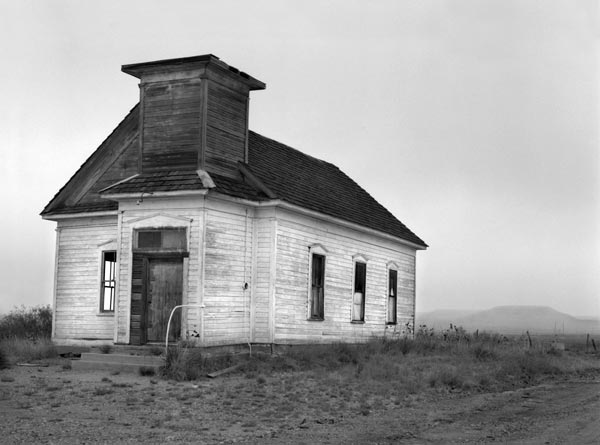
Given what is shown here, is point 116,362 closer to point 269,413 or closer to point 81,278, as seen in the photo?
point 81,278

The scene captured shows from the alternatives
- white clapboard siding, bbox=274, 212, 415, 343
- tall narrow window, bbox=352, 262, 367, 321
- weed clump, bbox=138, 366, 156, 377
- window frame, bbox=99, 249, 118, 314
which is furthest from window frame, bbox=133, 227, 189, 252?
tall narrow window, bbox=352, 262, 367, 321

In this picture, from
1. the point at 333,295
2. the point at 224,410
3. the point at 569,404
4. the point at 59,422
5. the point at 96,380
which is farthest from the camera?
the point at 333,295

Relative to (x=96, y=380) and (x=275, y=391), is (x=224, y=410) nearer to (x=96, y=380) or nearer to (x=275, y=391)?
(x=275, y=391)

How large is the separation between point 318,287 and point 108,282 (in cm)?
602

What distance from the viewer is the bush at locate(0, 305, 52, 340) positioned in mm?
29391

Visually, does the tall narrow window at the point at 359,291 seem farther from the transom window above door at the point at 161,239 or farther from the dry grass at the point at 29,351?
the dry grass at the point at 29,351

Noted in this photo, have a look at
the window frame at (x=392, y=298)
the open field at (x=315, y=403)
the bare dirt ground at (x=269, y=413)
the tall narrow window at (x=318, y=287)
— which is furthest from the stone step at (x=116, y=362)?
the window frame at (x=392, y=298)

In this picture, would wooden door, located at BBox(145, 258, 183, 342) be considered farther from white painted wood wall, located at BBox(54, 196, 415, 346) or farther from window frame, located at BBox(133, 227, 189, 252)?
white painted wood wall, located at BBox(54, 196, 415, 346)

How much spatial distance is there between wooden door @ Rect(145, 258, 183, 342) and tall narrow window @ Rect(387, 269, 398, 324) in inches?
428

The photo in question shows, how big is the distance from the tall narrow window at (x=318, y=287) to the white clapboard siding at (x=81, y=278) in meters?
5.67

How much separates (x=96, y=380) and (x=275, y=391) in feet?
13.0

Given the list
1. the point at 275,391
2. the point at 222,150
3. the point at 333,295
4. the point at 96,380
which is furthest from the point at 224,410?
the point at 333,295

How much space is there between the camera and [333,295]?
2495 centimetres

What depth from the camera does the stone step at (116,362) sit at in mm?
18667
